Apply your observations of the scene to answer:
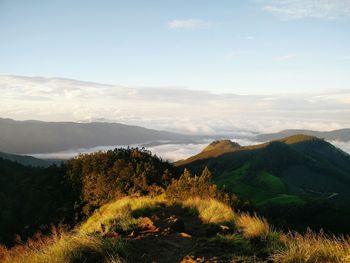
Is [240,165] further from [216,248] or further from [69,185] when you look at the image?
[216,248]

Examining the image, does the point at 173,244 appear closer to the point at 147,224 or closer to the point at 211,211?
the point at 147,224

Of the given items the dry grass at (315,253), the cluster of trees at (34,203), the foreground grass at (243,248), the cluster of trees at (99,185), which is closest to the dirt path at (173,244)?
the foreground grass at (243,248)

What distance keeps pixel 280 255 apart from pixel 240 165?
621 feet

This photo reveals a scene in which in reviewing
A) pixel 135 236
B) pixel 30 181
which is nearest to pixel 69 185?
pixel 30 181

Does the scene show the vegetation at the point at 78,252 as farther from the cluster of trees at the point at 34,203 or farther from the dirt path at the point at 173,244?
the cluster of trees at the point at 34,203

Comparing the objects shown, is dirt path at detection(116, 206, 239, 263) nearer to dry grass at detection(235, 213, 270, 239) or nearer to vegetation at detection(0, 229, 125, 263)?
vegetation at detection(0, 229, 125, 263)

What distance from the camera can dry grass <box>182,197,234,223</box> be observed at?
13.2m

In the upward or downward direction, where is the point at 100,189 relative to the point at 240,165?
upward

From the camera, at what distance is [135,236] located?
10.7 meters

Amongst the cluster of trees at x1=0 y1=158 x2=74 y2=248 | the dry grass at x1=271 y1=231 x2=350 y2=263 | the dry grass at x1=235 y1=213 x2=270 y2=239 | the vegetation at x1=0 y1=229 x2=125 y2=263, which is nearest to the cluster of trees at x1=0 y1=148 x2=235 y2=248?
the cluster of trees at x1=0 y1=158 x2=74 y2=248

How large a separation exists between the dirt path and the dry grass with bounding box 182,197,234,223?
744 millimetres

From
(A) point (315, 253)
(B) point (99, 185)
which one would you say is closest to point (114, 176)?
(B) point (99, 185)

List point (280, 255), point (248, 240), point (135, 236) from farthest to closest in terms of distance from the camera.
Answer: point (135, 236) → point (248, 240) → point (280, 255)

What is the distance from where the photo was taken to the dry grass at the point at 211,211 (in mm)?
13234
